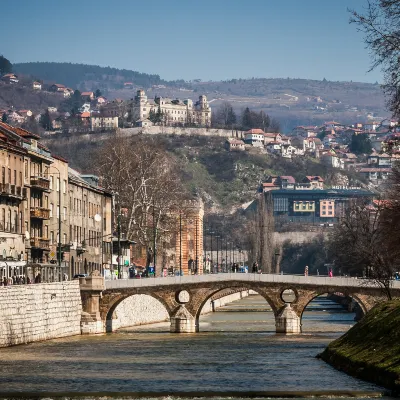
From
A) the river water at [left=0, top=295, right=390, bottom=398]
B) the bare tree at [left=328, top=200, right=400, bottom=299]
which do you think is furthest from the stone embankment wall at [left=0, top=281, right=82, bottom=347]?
the bare tree at [left=328, top=200, right=400, bottom=299]

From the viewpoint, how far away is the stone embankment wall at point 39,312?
281 feet

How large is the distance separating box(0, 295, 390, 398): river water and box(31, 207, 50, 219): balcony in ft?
39.7

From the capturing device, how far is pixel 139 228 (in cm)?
15112

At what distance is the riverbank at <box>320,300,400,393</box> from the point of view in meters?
60.4

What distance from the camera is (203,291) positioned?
120 metres

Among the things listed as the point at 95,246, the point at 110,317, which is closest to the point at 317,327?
the point at 110,317

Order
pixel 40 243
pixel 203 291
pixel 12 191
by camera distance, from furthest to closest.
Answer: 1. pixel 40 243
2. pixel 203 291
3. pixel 12 191

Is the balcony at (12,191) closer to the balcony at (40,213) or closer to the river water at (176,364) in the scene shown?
the balcony at (40,213)

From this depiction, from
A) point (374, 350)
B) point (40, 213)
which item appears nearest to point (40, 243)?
point (40, 213)

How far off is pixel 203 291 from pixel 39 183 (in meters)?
15.0

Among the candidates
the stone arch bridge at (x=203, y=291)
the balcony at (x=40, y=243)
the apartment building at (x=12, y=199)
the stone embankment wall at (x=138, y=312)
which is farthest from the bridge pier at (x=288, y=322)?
the apartment building at (x=12, y=199)

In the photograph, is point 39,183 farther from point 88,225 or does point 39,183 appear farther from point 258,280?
point 88,225

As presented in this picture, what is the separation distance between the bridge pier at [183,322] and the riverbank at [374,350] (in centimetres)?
3669

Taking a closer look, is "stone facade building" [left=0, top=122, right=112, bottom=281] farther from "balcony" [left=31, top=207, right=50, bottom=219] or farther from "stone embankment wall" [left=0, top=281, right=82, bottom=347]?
"stone embankment wall" [left=0, top=281, right=82, bottom=347]
